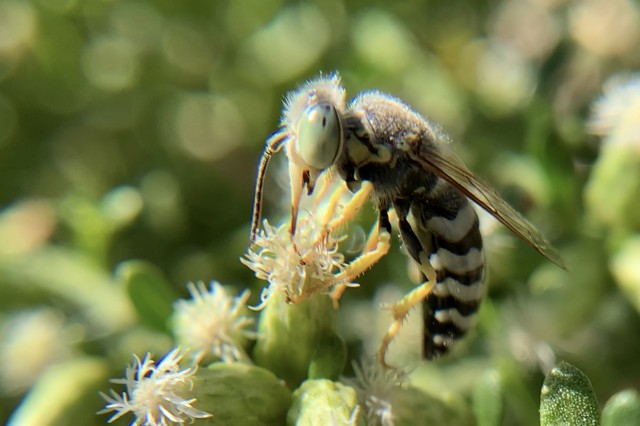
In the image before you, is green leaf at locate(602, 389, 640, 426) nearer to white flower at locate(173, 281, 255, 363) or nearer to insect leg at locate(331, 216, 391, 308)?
insect leg at locate(331, 216, 391, 308)


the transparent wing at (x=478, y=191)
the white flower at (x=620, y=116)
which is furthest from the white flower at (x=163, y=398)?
the white flower at (x=620, y=116)

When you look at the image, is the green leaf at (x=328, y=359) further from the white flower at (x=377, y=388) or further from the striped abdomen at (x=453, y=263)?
the striped abdomen at (x=453, y=263)

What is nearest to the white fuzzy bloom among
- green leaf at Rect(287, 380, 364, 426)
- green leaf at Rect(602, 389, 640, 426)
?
green leaf at Rect(287, 380, 364, 426)

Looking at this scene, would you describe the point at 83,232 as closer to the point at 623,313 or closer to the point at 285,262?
the point at 285,262

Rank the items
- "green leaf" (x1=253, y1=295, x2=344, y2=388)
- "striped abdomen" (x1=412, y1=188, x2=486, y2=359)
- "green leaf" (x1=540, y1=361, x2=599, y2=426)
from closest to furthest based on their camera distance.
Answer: "green leaf" (x1=540, y1=361, x2=599, y2=426), "green leaf" (x1=253, y1=295, x2=344, y2=388), "striped abdomen" (x1=412, y1=188, x2=486, y2=359)

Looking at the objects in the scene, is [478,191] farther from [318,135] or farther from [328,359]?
[328,359]

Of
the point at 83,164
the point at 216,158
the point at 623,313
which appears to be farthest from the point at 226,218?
the point at 623,313

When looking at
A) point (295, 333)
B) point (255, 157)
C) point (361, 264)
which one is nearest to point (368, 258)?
point (361, 264)
